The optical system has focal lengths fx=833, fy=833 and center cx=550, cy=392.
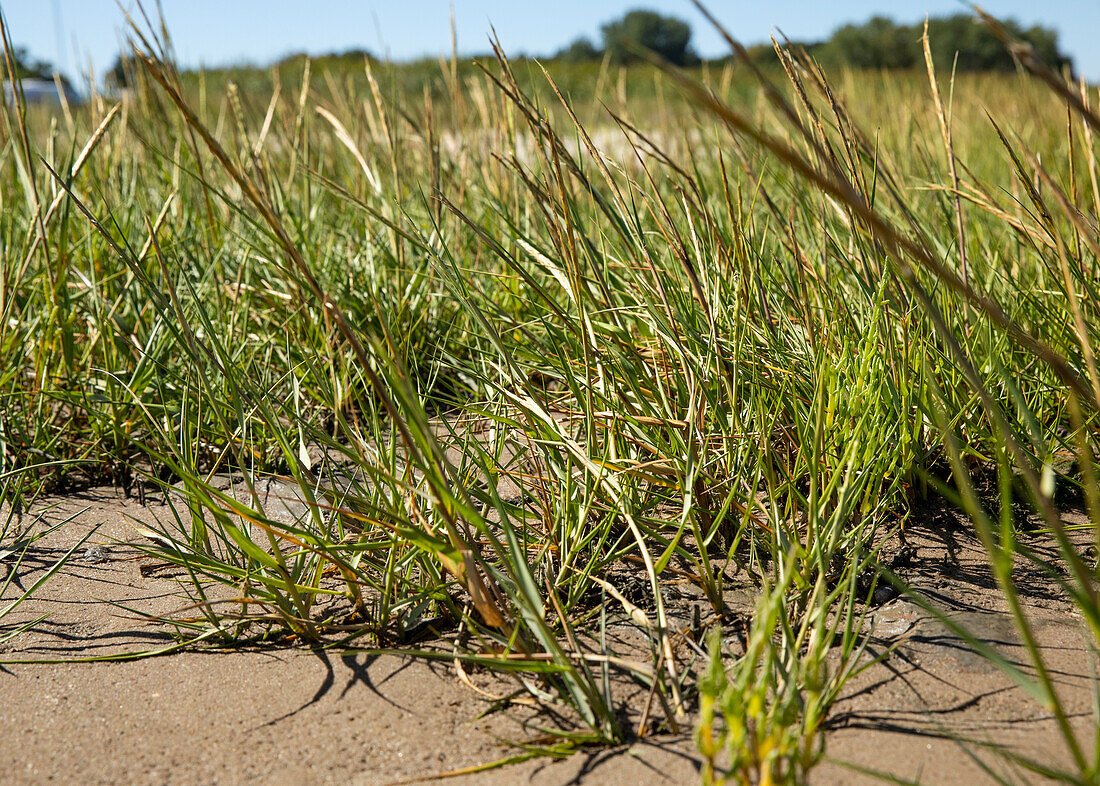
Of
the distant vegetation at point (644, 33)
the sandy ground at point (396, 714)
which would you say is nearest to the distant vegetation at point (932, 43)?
the distant vegetation at point (644, 33)

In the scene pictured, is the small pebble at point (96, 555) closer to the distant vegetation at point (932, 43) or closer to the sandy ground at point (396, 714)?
the sandy ground at point (396, 714)

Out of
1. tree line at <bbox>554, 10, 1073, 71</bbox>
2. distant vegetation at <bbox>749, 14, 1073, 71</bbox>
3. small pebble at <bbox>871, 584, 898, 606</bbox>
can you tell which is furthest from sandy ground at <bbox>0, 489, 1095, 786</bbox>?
distant vegetation at <bbox>749, 14, 1073, 71</bbox>

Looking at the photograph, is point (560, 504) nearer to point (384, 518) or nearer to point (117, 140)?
point (384, 518)

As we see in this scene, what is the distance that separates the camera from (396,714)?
2.82ft

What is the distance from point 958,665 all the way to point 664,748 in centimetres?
34

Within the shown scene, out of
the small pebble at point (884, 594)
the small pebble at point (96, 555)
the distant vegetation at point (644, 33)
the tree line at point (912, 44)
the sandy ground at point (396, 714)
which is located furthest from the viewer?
the distant vegetation at point (644, 33)

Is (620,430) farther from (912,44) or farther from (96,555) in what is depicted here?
(912,44)

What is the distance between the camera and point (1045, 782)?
0.67 meters

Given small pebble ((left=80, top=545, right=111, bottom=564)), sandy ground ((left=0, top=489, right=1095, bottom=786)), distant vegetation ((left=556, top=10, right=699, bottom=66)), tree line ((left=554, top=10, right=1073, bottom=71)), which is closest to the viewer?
sandy ground ((left=0, top=489, right=1095, bottom=786))

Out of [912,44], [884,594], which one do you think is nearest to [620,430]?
[884,594]

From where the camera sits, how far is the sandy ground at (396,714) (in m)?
0.75

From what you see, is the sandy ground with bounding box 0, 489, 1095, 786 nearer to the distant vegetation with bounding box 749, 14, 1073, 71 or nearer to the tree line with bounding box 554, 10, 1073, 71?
the tree line with bounding box 554, 10, 1073, 71

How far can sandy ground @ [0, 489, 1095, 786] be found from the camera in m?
0.75

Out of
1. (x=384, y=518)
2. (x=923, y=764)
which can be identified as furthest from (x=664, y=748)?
(x=384, y=518)
